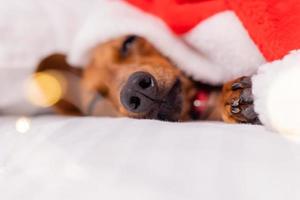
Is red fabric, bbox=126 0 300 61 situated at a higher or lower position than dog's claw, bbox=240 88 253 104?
higher

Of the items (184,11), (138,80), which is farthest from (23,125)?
(184,11)

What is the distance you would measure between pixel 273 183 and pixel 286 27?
1.25 feet

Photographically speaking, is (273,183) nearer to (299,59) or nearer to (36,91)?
(299,59)

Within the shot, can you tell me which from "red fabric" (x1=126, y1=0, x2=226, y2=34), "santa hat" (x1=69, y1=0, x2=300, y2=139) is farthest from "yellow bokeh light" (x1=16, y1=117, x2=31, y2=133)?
"red fabric" (x1=126, y1=0, x2=226, y2=34)

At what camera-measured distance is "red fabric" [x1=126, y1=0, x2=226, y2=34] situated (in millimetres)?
1139

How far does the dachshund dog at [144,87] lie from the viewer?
104cm

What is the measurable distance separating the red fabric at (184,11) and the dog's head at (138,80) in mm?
95

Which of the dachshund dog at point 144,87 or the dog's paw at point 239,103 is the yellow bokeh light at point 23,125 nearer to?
the dachshund dog at point 144,87

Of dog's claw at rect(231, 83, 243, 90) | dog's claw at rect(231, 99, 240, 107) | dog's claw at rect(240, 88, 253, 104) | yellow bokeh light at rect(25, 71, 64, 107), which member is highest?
dog's claw at rect(231, 83, 243, 90)

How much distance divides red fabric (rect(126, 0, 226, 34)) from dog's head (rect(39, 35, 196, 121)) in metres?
0.10

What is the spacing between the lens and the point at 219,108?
3.94 feet

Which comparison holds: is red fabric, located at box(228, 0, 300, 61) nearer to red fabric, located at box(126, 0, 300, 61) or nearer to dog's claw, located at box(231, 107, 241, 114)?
red fabric, located at box(126, 0, 300, 61)

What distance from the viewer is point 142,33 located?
1.27 m

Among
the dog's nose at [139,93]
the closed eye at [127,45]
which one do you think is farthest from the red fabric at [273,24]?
the closed eye at [127,45]
